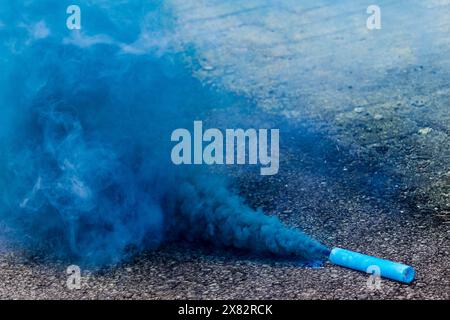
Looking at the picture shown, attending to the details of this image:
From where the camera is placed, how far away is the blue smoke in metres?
4.32

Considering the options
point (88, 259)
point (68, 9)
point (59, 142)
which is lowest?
point (88, 259)

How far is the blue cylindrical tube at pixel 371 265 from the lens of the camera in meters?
3.68

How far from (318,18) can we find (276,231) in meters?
5.10

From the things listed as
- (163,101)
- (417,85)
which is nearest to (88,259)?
(163,101)

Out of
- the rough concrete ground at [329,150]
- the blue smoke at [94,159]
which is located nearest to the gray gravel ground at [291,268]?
the rough concrete ground at [329,150]

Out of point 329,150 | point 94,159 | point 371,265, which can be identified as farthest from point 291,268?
point 329,150

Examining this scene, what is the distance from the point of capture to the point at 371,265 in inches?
150

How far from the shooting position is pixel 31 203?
15.2 ft

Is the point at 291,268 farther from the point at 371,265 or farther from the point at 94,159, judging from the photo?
the point at 94,159

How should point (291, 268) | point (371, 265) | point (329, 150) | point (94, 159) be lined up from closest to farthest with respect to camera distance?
1. point (371, 265)
2. point (291, 268)
3. point (94, 159)
4. point (329, 150)

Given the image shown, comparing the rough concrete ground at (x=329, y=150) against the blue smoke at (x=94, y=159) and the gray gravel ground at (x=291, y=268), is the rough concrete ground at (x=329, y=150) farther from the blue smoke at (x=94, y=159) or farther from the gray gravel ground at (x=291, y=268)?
the blue smoke at (x=94, y=159)

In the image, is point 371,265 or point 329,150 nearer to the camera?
point 371,265

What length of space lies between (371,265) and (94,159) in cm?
228
